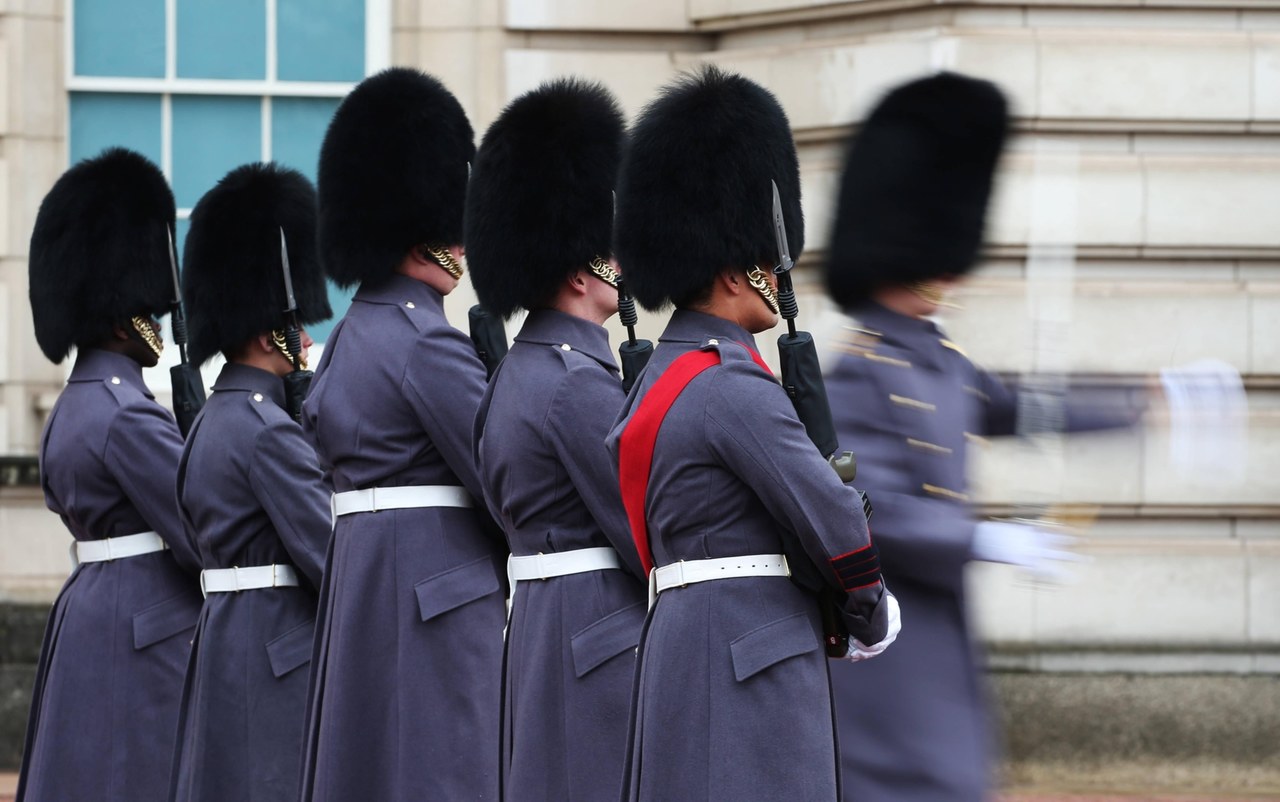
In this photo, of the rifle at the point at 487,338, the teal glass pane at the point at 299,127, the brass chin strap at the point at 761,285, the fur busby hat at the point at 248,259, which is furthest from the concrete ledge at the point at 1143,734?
the brass chin strap at the point at 761,285

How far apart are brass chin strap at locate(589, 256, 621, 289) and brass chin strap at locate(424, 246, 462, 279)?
0.62m

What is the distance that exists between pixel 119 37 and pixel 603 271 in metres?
4.80

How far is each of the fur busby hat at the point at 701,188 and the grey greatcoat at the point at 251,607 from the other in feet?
5.33

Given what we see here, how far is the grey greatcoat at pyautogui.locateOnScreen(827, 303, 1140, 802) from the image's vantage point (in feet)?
12.6

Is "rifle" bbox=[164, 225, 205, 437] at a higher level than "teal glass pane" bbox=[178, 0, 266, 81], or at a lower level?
lower

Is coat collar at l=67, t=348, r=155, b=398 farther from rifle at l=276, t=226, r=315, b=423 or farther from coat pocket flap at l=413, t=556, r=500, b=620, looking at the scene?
coat pocket flap at l=413, t=556, r=500, b=620

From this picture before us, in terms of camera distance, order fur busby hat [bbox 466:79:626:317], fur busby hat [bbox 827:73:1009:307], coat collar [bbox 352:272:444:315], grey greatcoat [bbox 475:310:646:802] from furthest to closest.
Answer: coat collar [bbox 352:272:444:315] < fur busby hat [bbox 466:79:626:317] < grey greatcoat [bbox 475:310:646:802] < fur busby hat [bbox 827:73:1009:307]

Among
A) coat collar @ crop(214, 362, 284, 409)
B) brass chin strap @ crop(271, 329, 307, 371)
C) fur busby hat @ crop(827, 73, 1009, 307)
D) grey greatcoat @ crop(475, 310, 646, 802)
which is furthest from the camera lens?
brass chin strap @ crop(271, 329, 307, 371)

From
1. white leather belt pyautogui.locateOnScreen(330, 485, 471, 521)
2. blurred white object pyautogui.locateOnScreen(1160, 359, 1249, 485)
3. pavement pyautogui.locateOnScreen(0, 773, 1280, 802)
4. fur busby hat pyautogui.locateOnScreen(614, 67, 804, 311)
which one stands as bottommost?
pavement pyautogui.locateOnScreen(0, 773, 1280, 802)

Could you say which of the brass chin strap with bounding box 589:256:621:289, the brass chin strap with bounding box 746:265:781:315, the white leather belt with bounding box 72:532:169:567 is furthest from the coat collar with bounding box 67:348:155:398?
the brass chin strap with bounding box 746:265:781:315

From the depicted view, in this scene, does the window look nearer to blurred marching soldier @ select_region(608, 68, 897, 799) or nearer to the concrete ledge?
the concrete ledge

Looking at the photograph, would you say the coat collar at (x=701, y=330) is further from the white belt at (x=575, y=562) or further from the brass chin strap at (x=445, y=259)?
the brass chin strap at (x=445, y=259)

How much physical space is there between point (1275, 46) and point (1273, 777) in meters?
2.74

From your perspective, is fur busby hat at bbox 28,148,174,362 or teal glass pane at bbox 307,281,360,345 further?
teal glass pane at bbox 307,281,360,345
